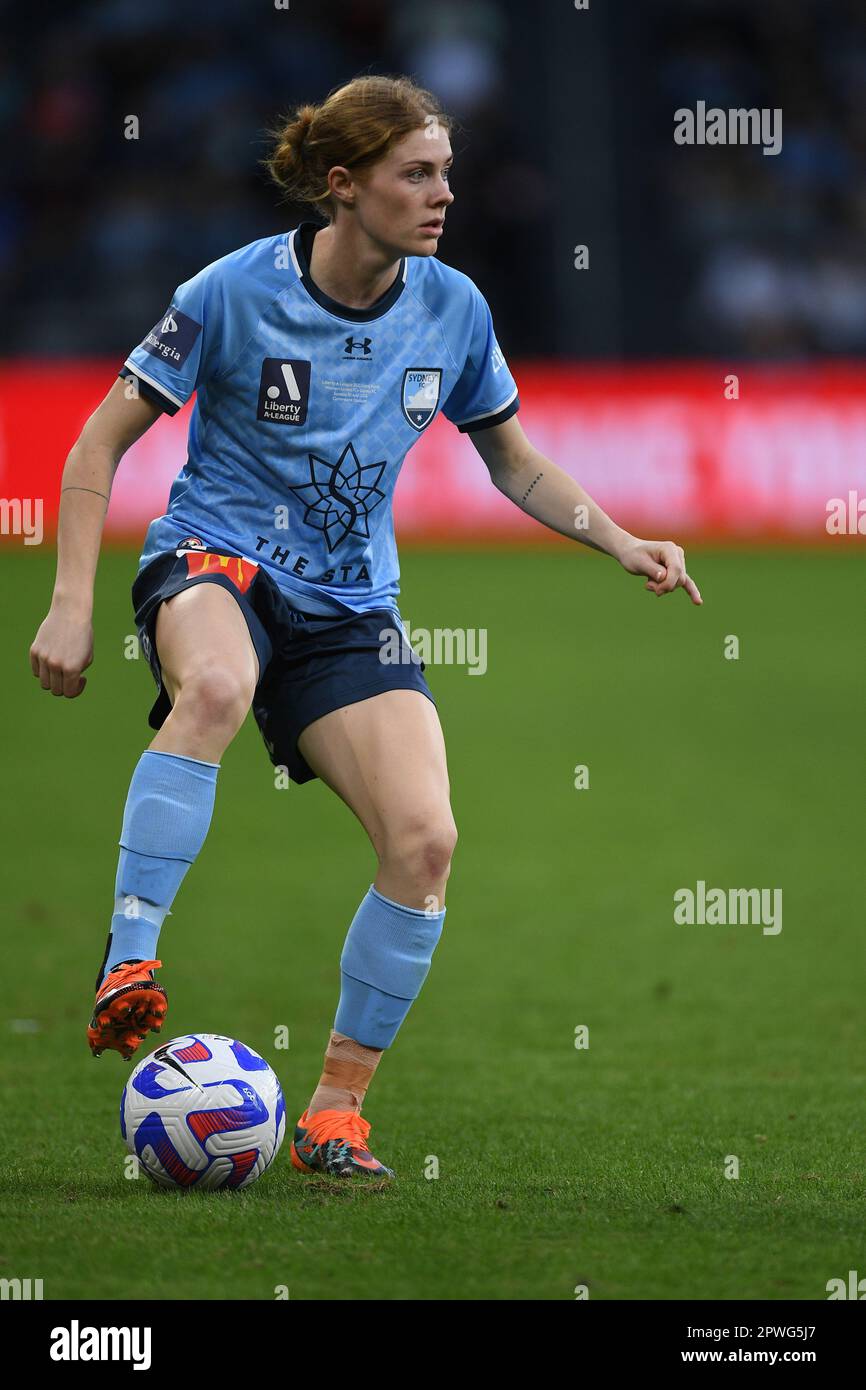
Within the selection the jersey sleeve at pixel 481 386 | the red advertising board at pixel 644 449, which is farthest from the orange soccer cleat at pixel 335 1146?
the red advertising board at pixel 644 449

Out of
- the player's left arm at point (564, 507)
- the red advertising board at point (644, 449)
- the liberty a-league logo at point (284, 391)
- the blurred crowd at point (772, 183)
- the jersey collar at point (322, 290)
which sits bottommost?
the player's left arm at point (564, 507)

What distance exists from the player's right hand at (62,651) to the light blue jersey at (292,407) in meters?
0.38

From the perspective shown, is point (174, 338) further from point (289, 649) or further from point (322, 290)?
point (289, 649)

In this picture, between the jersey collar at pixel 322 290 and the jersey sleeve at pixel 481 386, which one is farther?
the jersey sleeve at pixel 481 386

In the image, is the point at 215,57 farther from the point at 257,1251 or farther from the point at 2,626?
the point at 257,1251

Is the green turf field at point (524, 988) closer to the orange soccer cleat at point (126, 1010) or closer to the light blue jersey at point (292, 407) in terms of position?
the orange soccer cleat at point (126, 1010)

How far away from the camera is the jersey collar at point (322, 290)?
4.49 meters

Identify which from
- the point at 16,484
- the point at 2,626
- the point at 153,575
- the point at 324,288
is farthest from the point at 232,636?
the point at 16,484

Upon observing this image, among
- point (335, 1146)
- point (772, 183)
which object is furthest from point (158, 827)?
point (772, 183)

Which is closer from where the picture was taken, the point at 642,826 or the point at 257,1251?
the point at 257,1251

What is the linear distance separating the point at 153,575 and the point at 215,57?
67.8ft

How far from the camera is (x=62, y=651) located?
4059 mm

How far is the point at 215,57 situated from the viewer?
2362 cm

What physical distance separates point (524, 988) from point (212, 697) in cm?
309
